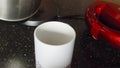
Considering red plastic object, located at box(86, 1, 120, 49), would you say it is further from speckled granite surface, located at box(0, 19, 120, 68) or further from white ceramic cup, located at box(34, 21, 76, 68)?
white ceramic cup, located at box(34, 21, 76, 68)

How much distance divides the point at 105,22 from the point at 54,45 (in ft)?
0.79

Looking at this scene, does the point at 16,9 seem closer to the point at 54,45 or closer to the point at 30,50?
the point at 30,50

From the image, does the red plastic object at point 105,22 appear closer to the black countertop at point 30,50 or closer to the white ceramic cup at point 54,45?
the black countertop at point 30,50

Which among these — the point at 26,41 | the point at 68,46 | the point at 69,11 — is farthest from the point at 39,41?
the point at 69,11

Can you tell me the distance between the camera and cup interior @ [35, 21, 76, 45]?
0.50 metres

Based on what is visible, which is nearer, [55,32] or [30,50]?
[55,32]

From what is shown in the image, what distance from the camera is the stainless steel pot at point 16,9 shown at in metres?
0.62

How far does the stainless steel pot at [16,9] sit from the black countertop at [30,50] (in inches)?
1.5

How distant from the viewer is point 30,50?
63 cm

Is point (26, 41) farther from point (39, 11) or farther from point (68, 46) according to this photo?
point (68, 46)

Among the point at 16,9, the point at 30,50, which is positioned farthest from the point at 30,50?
the point at 16,9

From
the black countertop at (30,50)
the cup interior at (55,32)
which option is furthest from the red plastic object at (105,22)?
the cup interior at (55,32)

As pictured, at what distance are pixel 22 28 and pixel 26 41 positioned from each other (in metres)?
0.05

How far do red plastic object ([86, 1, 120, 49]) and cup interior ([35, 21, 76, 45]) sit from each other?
142 millimetres
